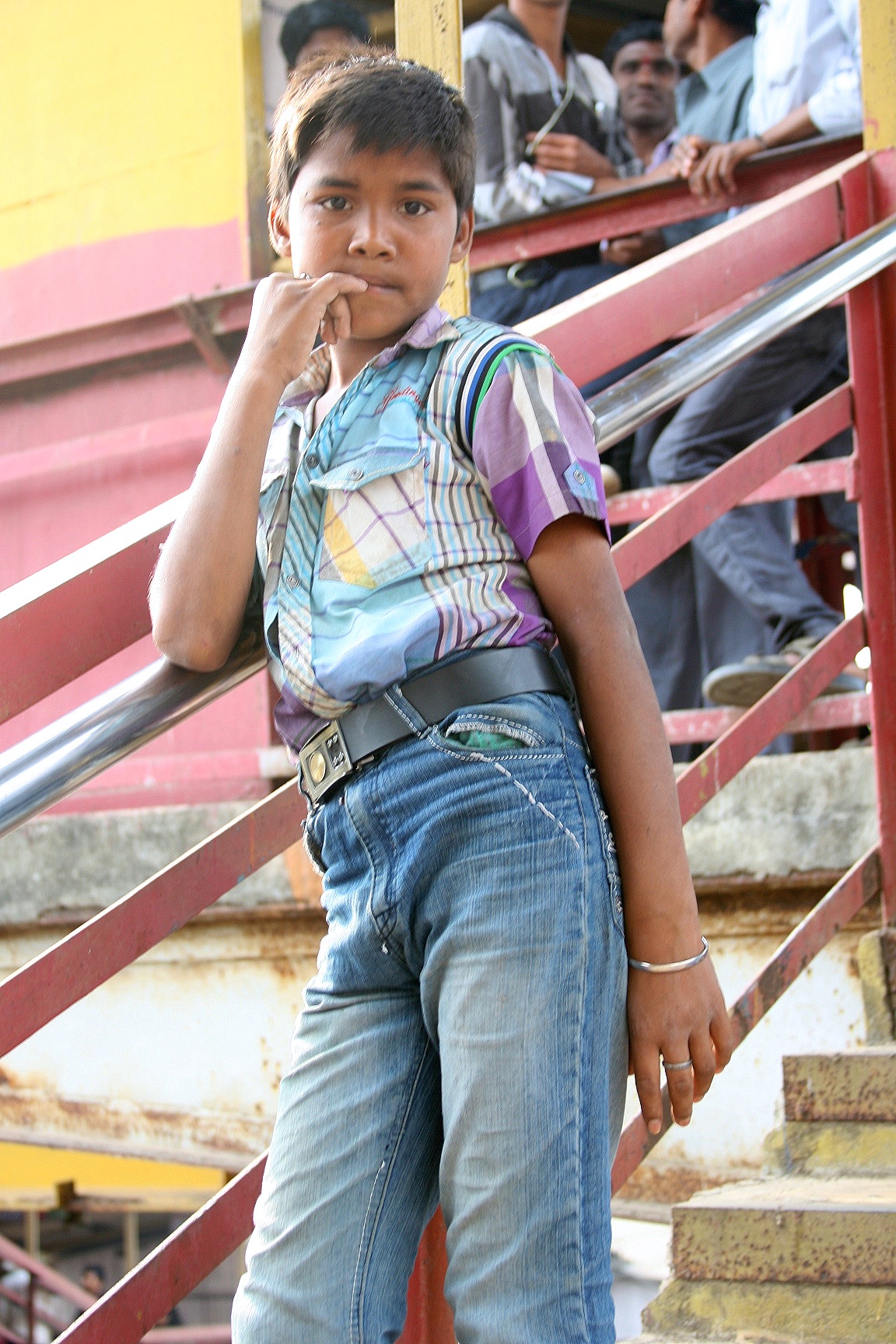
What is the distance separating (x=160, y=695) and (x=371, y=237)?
413 millimetres

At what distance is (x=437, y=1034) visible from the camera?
969mm

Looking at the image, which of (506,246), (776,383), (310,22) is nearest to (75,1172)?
(506,246)

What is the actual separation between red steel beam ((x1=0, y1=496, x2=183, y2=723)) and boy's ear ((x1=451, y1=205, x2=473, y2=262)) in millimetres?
346

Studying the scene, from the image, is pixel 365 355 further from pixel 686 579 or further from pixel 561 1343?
pixel 686 579

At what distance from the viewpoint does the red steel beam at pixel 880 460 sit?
191cm

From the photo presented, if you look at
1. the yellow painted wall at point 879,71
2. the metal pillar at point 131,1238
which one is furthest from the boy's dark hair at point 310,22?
the metal pillar at point 131,1238

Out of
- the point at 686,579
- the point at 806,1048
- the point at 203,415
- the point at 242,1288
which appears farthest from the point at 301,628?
the point at 203,415

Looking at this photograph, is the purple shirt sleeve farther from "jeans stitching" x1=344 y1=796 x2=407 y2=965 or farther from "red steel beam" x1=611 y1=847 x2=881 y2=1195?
"red steel beam" x1=611 y1=847 x2=881 y2=1195

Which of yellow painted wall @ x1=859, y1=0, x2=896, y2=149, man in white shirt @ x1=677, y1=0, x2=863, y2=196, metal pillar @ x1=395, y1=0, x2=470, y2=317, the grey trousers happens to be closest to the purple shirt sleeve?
metal pillar @ x1=395, y1=0, x2=470, y2=317

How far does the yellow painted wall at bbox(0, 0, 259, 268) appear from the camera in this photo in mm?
4246

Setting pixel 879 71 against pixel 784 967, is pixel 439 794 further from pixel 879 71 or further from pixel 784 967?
pixel 879 71

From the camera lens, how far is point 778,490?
268 cm

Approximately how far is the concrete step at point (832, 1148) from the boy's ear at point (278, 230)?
121 centimetres

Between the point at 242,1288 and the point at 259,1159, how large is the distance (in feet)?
0.64
